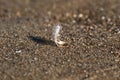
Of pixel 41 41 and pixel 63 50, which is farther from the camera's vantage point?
pixel 41 41

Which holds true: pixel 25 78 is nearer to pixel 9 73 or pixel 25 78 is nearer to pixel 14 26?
pixel 9 73

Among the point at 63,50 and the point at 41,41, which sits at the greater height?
the point at 41,41

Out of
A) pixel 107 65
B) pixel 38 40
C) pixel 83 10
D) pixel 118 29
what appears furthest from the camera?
pixel 83 10

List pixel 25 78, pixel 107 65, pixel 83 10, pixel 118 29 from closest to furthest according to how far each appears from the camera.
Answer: pixel 25 78 < pixel 107 65 < pixel 118 29 < pixel 83 10

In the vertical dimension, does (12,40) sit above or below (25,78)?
above

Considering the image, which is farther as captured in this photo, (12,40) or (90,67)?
(12,40)

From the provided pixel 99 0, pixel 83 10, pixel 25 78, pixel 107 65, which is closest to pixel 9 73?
pixel 25 78

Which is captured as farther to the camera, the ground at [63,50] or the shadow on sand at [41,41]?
the shadow on sand at [41,41]

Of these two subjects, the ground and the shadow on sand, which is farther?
the shadow on sand
